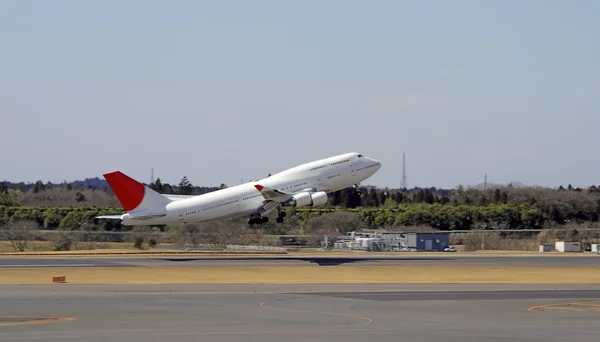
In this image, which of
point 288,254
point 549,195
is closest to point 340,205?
point 549,195

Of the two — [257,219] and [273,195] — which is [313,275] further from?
[257,219]

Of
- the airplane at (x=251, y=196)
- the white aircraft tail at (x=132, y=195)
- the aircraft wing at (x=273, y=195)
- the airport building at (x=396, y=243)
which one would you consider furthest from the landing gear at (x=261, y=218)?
the white aircraft tail at (x=132, y=195)

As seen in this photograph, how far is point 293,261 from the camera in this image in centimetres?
6956

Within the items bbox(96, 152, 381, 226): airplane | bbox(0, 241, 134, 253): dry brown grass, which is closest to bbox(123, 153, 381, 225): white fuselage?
bbox(96, 152, 381, 226): airplane
